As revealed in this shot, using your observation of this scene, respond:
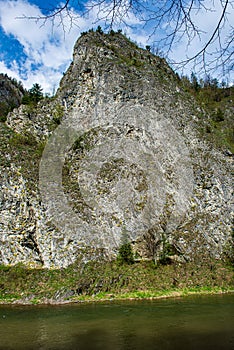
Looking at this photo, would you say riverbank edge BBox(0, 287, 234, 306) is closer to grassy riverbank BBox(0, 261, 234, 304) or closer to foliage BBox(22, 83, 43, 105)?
grassy riverbank BBox(0, 261, 234, 304)

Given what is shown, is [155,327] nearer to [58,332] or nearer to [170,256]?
[58,332]

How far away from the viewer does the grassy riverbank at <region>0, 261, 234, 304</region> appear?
21.4 metres

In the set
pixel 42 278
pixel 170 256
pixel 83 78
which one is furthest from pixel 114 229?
→ pixel 83 78

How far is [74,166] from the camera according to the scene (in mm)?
34188

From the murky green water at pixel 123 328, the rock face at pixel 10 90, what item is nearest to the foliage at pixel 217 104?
the murky green water at pixel 123 328

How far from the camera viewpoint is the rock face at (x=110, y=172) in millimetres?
27688

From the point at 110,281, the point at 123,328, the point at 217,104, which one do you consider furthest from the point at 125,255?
the point at 217,104

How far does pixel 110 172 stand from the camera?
105ft

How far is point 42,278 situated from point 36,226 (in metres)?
5.81

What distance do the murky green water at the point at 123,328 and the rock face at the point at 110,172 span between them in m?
10.5

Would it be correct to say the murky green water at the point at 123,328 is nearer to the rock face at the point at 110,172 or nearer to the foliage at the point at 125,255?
the foliage at the point at 125,255

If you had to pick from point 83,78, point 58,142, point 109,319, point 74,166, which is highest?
point 83,78

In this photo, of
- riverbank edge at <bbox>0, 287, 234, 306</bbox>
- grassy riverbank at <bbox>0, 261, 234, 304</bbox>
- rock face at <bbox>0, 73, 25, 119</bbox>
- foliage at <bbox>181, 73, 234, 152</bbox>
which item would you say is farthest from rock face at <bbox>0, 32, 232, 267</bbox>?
rock face at <bbox>0, 73, 25, 119</bbox>

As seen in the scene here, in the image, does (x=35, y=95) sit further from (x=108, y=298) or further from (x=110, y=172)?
(x=108, y=298)
